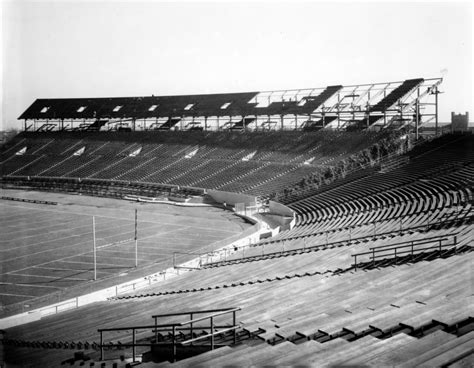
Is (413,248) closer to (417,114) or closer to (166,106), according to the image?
(417,114)

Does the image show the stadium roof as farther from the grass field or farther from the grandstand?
the grass field

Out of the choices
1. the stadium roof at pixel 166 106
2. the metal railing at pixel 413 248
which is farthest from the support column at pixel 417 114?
the metal railing at pixel 413 248

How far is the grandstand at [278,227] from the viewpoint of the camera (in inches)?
323

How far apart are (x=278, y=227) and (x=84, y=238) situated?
11635 millimetres

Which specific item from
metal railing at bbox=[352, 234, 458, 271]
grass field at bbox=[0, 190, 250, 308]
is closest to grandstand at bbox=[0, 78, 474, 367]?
metal railing at bbox=[352, 234, 458, 271]

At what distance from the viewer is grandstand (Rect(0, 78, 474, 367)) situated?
8195 millimetres

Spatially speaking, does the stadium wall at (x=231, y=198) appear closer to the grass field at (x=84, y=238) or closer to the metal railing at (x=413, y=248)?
the grass field at (x=84, y=238)

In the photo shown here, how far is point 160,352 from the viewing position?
9.32 m

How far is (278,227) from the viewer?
33.8 metres

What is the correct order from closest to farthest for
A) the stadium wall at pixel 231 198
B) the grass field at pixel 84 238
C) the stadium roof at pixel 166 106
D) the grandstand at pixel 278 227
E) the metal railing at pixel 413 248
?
the grandstand at pixel 278 227, the metal railing at pixel 413 248, the grass field at pixel 84 238, the stadium wall at pixel 231 198, the stadium roof at pixel 166 106

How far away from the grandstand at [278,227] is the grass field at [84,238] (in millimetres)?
2995

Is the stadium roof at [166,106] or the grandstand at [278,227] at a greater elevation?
the stadium roof at [166,106]

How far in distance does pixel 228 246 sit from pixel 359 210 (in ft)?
23.6

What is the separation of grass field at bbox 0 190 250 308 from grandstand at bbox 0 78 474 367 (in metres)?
3.00
